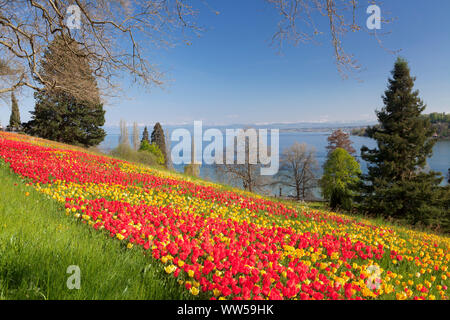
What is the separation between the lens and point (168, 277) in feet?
7.73

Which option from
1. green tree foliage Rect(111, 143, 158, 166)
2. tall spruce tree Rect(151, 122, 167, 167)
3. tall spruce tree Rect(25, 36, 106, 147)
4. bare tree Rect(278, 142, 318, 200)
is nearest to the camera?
tall spruce tree Rect(25, 36, 106, 147)

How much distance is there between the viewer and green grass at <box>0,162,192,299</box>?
175cm

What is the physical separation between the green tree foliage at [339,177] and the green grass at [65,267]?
31238 millimetres

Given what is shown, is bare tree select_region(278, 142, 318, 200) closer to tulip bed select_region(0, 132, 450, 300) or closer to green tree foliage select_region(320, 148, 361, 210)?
green tree foliage select_region(320, 148, 361, 210)

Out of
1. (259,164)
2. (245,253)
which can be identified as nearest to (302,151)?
(259,164)

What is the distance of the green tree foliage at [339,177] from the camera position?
30.2 metres

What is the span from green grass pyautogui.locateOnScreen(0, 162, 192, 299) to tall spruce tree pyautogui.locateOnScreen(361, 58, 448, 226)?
21.6 meters

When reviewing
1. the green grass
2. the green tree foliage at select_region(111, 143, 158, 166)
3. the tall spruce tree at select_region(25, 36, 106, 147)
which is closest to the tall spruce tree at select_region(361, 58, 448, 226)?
the green grass

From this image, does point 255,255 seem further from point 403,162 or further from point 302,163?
point 302,163

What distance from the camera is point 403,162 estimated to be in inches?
794

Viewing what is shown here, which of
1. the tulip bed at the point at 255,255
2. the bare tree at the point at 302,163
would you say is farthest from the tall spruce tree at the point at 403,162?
the bare tree at the point at 302,163
